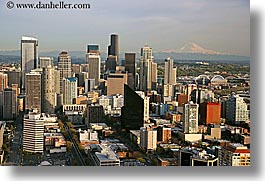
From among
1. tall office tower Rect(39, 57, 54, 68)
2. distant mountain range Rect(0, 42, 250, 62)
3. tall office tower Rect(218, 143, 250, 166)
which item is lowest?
tall office tower Rect(218, 143, 250, 166)

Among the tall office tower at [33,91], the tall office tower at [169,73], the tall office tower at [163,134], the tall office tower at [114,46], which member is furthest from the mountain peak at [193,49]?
the tall office tower at [33,91]

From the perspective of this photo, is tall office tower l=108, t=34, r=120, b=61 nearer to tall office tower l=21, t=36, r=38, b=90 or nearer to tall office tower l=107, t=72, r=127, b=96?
tall office tower l=107, t=72, r=127, b=96

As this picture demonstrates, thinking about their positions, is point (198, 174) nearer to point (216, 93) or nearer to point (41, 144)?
point (216, 93)

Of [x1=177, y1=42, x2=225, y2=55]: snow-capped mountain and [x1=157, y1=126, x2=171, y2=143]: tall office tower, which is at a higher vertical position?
[x1=177, y1=42, x2=225, y2=55]: snow-capped mountain

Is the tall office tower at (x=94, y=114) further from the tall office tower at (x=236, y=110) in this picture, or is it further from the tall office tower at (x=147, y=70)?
the tall office tower at (x=236, y=110)

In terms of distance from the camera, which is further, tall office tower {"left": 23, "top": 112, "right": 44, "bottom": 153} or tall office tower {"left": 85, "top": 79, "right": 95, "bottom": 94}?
tall office tower {"left": 85, "top": 79, "right": 95, "bottom": 94}

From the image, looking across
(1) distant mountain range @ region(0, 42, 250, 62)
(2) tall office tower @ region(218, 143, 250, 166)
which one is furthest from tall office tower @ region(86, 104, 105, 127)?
(2) tall office tower @ region(218, 143, 250, 166)
